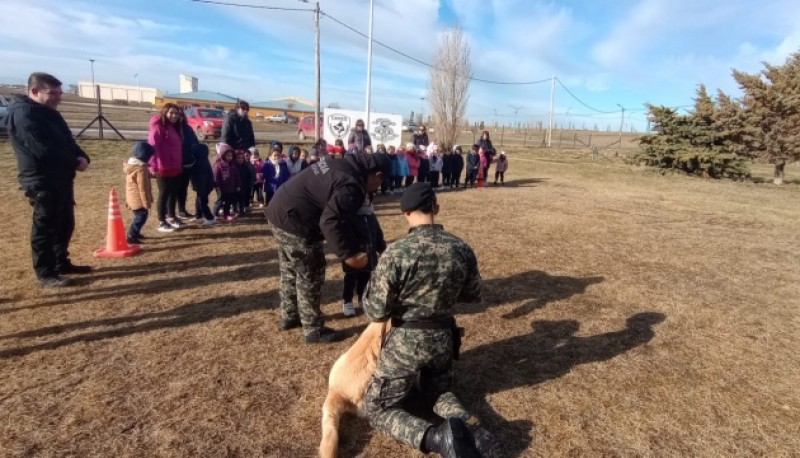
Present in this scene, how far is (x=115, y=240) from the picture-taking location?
6027 mm

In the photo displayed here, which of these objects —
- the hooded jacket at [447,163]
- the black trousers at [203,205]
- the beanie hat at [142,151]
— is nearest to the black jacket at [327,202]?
the beanie hat at [142,151]

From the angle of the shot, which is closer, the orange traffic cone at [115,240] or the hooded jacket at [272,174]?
the orange traffic cone at [115,240]

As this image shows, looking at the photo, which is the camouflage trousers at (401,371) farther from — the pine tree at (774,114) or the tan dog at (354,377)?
the pine tree at (774,114)

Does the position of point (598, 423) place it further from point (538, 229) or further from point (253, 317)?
point (538, 229)

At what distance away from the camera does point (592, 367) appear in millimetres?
3795

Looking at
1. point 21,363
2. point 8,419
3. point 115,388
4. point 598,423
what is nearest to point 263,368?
point 115,388

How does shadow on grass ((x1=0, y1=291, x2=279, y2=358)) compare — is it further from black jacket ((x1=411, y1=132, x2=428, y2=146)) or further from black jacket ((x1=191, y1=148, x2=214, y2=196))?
black jacket ((x1=411, y1=132, x2=428, y2=146))

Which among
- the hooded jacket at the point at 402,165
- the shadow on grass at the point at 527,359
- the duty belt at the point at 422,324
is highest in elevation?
the hooded jacket at the point at 402,165

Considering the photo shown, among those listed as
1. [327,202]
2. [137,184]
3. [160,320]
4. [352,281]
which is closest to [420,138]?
[137,184]

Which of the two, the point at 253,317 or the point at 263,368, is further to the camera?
the point at 253,317

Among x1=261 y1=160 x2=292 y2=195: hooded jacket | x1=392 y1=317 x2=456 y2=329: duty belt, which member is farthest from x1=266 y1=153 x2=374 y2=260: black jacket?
x1=261 y1=160 x2=292 y2=195: hooded jacket

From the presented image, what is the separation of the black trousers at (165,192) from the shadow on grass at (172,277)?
1.64 m

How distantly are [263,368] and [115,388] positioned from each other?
3.32ft

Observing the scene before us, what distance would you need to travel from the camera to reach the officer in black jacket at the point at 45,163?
179 inches
